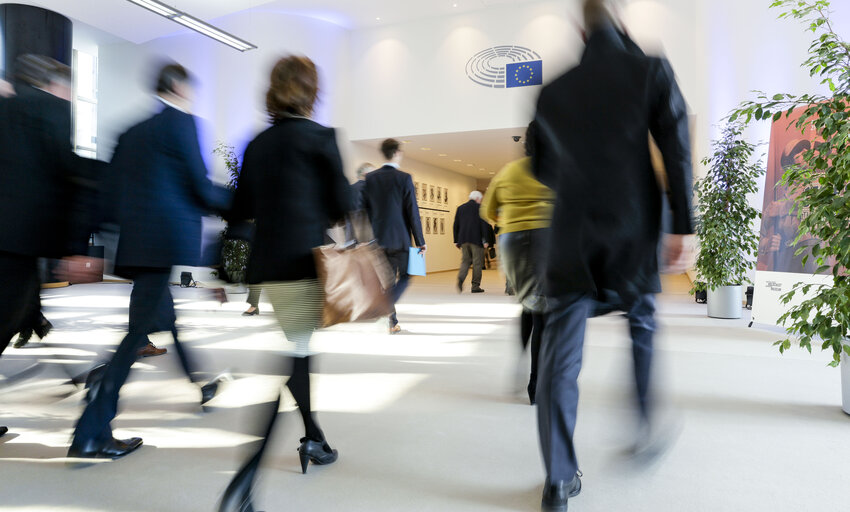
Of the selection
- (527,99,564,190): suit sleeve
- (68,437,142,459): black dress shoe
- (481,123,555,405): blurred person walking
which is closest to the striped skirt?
(527,99,564,190): suit sleeve

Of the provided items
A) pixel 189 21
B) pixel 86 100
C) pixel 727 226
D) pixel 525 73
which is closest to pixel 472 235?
pixel 525 73

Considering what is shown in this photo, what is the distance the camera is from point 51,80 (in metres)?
2.46

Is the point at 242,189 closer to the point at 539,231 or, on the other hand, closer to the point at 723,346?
the point at 539,231

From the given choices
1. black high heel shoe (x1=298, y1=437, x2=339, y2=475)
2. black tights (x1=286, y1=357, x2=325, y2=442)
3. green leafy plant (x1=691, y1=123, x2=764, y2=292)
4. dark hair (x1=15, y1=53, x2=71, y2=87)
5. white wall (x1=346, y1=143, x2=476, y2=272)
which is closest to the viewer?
black tights (x1=286, y1=357, x2=325, y2=442)

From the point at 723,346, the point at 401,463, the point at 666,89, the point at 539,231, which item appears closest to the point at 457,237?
the point at 723,346

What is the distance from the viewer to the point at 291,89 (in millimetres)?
1889

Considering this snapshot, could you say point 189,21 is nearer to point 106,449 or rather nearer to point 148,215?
point 148,215

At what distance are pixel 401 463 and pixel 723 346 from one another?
3.53 meters

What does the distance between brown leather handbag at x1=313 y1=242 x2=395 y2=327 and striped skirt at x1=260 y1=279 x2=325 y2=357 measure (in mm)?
52

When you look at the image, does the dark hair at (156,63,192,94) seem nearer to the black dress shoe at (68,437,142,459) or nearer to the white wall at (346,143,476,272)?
the black dress shoe at (68,437,142,459)

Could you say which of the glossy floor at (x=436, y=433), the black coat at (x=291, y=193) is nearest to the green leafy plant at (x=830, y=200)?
the glossy floor at (x=436, y=433)

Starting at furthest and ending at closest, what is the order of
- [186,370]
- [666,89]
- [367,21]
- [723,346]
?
[367,21] < [723,346] < [186,370] < [666,89]

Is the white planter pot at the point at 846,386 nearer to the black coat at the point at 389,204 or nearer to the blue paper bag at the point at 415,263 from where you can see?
the black coat at the point at 389,204

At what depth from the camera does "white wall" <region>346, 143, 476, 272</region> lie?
44.7 ft
